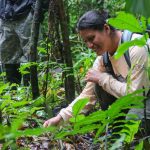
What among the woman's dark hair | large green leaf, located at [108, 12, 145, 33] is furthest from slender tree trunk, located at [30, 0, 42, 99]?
large green leaf, located at [108, 12, 145, 33]

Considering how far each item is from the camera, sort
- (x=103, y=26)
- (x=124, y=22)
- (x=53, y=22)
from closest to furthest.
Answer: (x=124, y=22) < (x=103, y=26) < (x=53, y=22)

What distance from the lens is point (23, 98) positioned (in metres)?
4.59

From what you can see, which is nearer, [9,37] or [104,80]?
[104,80]

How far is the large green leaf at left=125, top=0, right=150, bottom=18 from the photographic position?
810mm

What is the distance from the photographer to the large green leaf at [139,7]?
2.66 feet

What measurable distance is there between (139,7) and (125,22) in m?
0.48

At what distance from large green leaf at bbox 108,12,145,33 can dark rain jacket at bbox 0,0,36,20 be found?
4598 mm

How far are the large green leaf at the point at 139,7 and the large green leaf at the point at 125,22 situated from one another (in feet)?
1.40

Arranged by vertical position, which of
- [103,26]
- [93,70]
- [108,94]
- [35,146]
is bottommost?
[35,146]

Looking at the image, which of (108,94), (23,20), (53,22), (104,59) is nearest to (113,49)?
(104,59)

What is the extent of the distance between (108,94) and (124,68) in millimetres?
→ 359

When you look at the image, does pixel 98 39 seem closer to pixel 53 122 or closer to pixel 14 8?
pixel 53 122

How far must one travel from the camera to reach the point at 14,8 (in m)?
5.94

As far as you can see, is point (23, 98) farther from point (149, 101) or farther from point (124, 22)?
point (124, 22)
